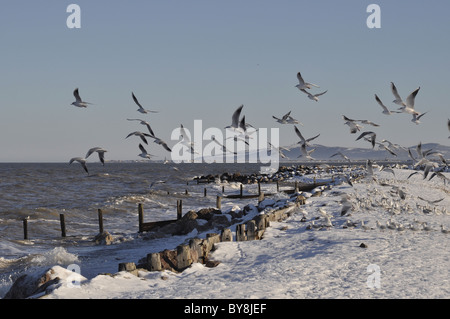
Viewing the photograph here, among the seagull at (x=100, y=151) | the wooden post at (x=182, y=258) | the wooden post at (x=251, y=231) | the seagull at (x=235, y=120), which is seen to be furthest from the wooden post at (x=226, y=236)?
the seagull at (x=100, y=151)

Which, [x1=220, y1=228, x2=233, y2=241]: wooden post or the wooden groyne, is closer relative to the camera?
the wooden groyne

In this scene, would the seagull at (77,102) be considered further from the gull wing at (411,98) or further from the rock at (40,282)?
the gull wing at (411,98)

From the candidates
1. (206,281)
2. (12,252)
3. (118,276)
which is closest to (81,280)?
(118,276)

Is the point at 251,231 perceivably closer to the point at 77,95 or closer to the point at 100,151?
the point at 100,151

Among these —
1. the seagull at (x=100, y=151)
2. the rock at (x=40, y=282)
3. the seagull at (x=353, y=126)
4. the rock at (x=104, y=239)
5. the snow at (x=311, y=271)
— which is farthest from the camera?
the rock at (x=104, y=239)

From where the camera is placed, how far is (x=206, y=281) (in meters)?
8.93

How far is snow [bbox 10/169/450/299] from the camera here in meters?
7.91

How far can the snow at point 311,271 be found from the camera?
7.91 metres

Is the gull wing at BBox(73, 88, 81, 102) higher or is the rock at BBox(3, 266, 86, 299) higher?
the gull wing at BBox(73, 88, 81, 102)

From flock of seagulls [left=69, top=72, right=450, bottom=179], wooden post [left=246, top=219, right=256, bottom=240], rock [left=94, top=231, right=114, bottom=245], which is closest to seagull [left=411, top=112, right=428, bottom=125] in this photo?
flock of seagulls [left=69, top=72, right=450, bottom=179]

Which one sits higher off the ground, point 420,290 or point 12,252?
point 420,290

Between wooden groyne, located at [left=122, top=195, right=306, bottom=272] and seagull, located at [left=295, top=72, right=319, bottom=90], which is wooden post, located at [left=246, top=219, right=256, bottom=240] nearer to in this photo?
wooden groyne, located at [left=122, top=195, right=306, bottom=272]
